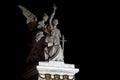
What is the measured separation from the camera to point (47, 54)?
25.0ft

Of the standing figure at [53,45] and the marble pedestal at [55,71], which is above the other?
the standing figure at [53,45]

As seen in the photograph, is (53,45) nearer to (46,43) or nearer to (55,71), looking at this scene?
(46,43)

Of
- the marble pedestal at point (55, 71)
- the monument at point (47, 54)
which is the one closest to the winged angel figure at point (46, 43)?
the monument at point (47, 54)

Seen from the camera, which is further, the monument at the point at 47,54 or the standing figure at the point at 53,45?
the standing figure at the point at 53,45

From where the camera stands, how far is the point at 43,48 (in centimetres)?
778

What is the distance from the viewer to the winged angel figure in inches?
300

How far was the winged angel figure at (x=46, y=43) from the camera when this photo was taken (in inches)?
300

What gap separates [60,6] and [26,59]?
185cm

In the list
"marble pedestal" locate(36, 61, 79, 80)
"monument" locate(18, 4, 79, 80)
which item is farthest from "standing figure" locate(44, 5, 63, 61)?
"marble pedestal" locate(36, 61, 79, 80)

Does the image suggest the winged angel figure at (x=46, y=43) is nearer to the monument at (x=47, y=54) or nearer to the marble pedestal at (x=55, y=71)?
the monument at (x=47, y=54)

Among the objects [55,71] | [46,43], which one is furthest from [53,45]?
[55,71]

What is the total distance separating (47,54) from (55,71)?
1.25 feet

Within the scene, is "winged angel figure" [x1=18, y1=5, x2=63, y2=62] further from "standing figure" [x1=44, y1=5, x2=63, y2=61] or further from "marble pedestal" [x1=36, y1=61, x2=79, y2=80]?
"marble pedestal" [x1=36, y1=61, x2=79, y2=80]

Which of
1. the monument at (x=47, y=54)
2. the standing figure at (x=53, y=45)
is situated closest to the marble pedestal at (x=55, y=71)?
the monument at (x=47, y=54)
